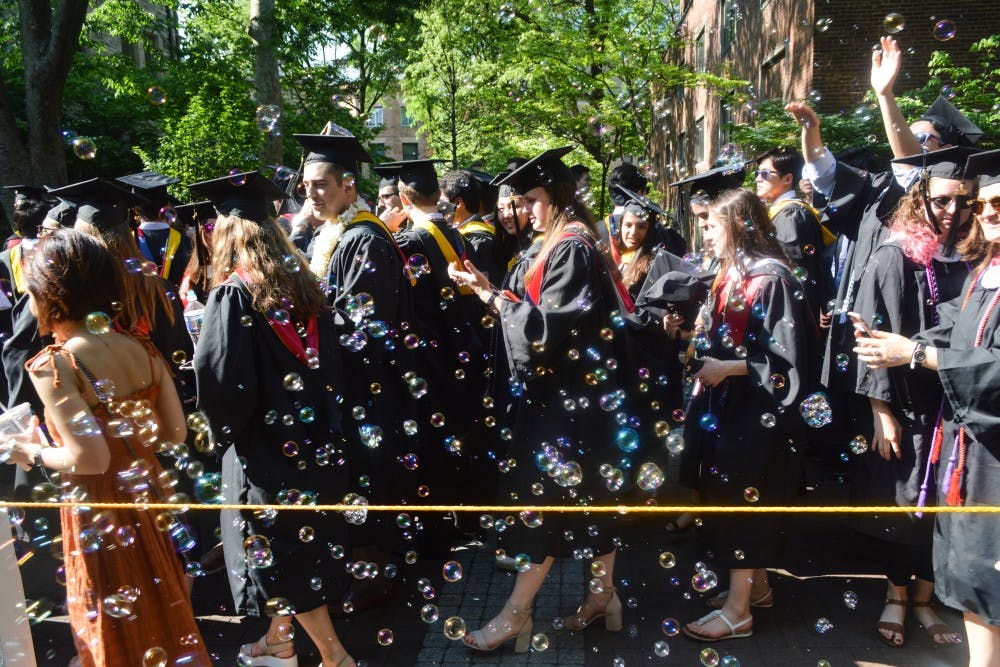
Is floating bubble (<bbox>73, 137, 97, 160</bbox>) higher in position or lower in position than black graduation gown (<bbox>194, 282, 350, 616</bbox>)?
higher

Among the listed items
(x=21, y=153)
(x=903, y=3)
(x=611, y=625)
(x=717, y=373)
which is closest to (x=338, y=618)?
(x=611, y=625)

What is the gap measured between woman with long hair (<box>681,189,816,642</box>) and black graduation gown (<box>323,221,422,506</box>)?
5.40ft

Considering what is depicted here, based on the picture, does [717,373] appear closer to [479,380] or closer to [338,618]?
[479,380]

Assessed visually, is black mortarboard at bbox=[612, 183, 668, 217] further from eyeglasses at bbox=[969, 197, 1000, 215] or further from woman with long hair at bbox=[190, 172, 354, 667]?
woman with long hair at bbox=[190, 172, 354, 667]

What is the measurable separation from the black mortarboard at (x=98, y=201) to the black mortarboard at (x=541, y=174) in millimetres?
2066

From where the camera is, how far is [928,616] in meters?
3.85

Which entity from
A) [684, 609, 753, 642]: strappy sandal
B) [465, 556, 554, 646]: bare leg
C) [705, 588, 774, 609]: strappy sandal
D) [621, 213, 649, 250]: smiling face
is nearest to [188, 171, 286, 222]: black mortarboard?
[465, 556, 554, 646]: bare leg

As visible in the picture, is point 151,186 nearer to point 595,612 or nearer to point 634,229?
point 634,229

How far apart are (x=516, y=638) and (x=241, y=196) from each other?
244 cm

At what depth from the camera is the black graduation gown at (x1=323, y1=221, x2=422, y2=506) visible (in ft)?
13.8

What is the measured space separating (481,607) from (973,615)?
233cm

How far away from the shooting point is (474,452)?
5223 mm

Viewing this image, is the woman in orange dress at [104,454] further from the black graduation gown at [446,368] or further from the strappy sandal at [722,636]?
the strappy sandal at [722,636]

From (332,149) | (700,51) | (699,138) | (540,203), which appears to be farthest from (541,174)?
(699,138)
